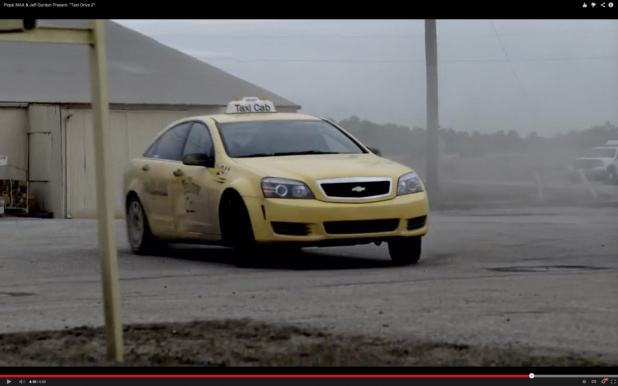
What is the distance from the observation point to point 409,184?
36.3ft

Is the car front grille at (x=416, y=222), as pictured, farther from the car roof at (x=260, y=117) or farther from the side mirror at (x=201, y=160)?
the side mirror at (x=201, y=160)

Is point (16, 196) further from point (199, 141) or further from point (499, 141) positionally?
point (199, 141)

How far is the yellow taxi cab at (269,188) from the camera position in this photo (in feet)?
35.1

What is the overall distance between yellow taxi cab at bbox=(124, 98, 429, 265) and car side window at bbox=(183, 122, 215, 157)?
0.01m

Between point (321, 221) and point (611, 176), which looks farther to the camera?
point (611, 176)

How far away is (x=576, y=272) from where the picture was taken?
10.2 metres

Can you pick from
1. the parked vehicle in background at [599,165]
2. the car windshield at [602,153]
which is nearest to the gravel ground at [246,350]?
the parked vehicle in background at [599,165]

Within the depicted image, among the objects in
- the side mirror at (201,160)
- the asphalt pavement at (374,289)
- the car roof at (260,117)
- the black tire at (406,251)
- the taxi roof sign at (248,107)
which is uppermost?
the taxi roof sign at (248,107)

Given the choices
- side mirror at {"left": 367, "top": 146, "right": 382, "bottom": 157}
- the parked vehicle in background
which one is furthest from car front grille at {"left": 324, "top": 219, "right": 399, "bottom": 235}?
the parked vehicle in background

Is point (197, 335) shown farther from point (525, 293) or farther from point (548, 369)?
point (525, 293)

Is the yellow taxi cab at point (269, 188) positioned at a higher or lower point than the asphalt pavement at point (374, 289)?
higher

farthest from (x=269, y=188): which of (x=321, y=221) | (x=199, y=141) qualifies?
(x=199, y=141)

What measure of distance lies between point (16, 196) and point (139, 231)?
49.5 ft

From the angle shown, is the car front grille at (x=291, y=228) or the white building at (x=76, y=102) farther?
the white building at (x=76, y=102)
